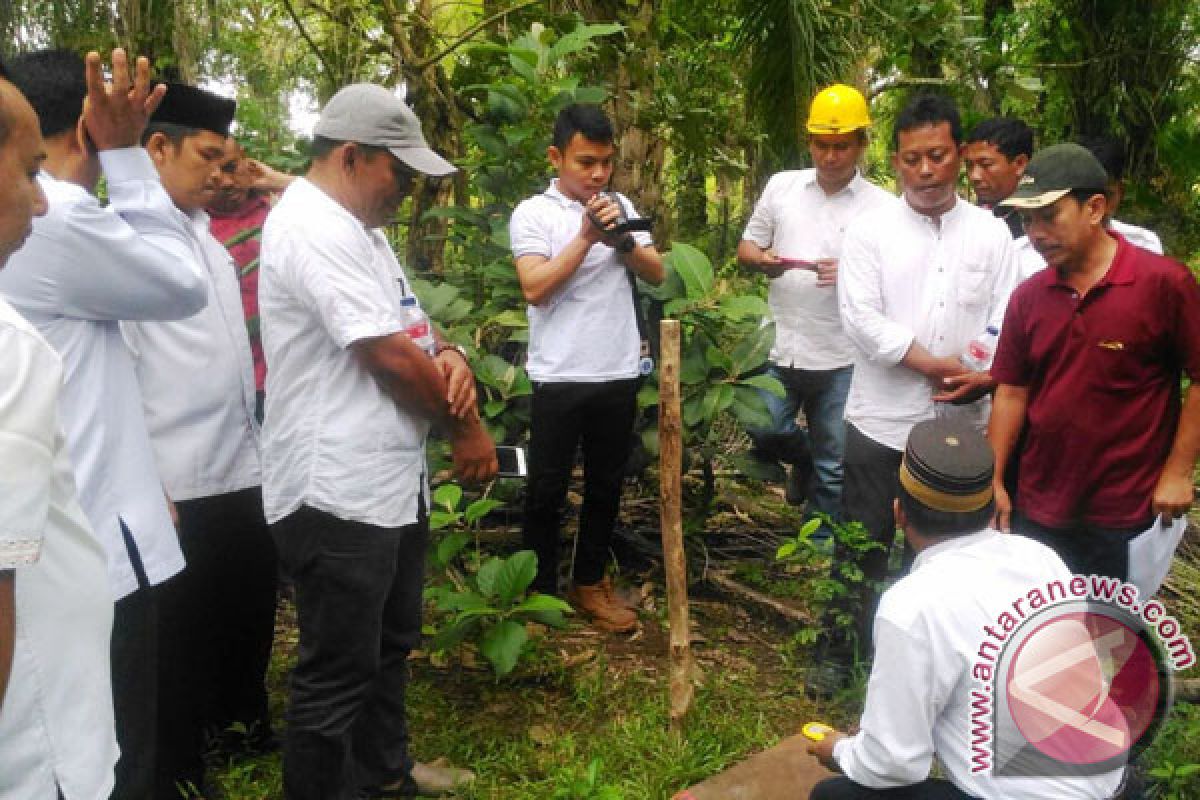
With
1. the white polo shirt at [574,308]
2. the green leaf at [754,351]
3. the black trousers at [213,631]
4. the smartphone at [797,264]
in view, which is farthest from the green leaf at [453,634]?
the smartphone at [797,264]

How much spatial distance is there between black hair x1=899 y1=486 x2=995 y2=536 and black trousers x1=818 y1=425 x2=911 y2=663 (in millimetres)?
1145

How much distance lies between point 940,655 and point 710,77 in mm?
5143

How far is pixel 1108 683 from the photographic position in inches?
83.7

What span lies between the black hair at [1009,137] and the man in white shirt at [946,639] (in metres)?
2.14

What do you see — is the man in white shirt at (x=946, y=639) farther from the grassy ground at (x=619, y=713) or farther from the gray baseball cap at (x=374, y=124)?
the gray baseball cap at (x=374, y=124)

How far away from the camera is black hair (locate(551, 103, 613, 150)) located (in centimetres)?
342

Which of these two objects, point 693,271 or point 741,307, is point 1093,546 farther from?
point 693,271

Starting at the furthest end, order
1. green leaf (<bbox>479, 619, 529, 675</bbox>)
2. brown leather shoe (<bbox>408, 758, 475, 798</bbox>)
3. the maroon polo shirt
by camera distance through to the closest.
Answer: green leaf (<bbox>479, 619, 529, 675</bbox>) < brown leather shoe (<bbox>408, 758, 475, 798</bbox>) < the maroon polo shirt

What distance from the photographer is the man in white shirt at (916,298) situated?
125 inches

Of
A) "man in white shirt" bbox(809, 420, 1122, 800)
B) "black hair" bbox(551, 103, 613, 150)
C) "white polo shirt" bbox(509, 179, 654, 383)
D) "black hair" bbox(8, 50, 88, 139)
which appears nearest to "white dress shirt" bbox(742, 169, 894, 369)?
"white polo shirt" bbox(509, 179, 654, 383)

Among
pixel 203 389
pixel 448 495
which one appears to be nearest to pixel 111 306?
pixel 203 389

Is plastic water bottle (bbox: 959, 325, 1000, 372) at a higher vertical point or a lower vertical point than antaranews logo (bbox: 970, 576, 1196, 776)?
higher

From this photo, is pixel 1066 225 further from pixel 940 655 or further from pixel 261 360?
pixel 261 360

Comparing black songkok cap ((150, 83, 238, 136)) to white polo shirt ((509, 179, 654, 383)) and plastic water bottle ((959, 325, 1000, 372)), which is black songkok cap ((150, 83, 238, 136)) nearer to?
white polo shirt ((509, 179, 654, 383))
